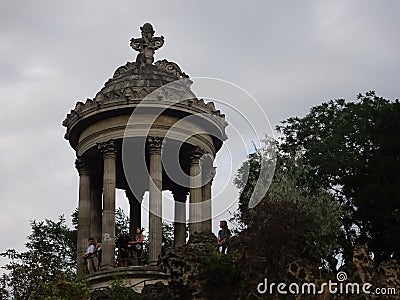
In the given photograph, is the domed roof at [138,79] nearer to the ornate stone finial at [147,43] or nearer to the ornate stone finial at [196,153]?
the ornate stone finial at [147,43]

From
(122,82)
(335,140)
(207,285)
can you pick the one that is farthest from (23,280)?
(335,140)

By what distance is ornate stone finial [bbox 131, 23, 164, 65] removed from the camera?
38.6 metres

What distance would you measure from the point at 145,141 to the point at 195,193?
2661 mm

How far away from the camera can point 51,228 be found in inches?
1922

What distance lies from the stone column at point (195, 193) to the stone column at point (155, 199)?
4.55 feet

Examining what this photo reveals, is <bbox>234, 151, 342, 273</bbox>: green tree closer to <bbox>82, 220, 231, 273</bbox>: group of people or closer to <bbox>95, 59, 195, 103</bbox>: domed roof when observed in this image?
<bbox>82, 220, 231, 273</bbox>: group of people

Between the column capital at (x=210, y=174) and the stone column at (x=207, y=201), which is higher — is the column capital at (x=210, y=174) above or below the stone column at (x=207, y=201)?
above

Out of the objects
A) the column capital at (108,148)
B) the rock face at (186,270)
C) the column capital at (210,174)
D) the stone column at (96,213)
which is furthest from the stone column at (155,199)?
the rock face at (186,270)

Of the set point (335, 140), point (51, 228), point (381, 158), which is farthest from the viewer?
point (51, 228)

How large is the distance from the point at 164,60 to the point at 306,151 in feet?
23.4

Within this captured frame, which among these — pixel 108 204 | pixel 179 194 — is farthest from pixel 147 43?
pixel 108 204

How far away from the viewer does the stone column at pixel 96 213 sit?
123ft

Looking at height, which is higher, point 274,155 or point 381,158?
point 274,155

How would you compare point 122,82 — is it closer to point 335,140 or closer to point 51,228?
point 335,140
